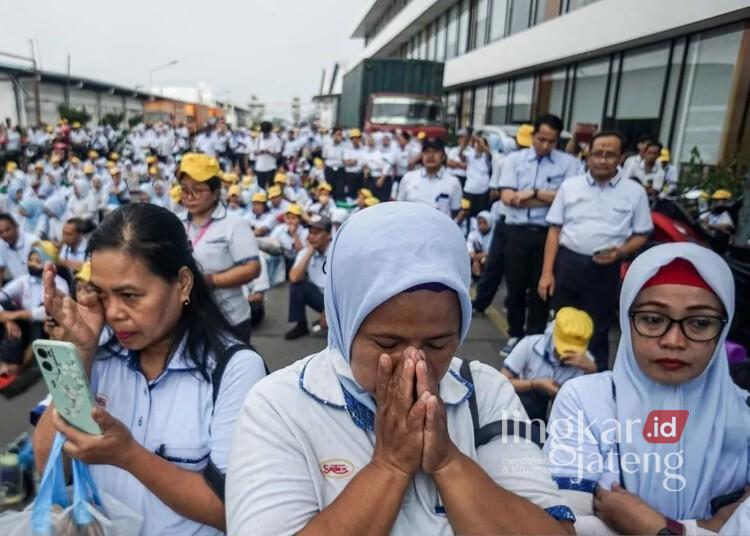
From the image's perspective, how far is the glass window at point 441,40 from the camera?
25.5m

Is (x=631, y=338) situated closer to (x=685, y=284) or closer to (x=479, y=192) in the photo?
(x=685, y=284)

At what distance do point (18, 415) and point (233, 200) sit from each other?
18.3 ft

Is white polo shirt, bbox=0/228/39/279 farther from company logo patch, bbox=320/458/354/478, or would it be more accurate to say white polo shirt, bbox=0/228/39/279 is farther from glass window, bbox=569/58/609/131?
glass window, bbox=569/58/609/131

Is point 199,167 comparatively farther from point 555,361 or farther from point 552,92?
point 552,92

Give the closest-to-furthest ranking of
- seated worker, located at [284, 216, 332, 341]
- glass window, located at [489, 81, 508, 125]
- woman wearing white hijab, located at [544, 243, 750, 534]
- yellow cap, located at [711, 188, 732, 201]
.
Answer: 1. woman wearing white hijab, located at [544, 243, 750, 534]
2. seated worker, located at [284, 216, 332, 341]
3. yellow cap, located at [711, 188, 732, 201]
4. glass window, located at [489, 81, 508, 125]

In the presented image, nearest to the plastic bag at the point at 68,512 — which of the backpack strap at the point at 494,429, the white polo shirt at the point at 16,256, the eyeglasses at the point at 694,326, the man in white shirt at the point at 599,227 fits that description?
the backpack strap at the point at 494,429

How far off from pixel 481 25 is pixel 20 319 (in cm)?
1951

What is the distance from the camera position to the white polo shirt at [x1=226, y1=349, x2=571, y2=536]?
940mm

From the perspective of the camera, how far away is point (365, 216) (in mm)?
1007

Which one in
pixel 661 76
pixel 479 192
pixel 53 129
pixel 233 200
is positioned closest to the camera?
pixel 233 200

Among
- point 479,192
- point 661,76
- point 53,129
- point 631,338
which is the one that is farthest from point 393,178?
point 53,129

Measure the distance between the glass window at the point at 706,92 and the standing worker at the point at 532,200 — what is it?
5897mm

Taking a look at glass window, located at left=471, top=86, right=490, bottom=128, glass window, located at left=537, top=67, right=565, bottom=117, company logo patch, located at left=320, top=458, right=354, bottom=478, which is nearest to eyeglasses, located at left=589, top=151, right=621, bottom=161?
company logo patch, located at left=320, top=458, right=354, bottom=478

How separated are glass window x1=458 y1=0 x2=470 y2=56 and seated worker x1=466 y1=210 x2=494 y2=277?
16940mm
